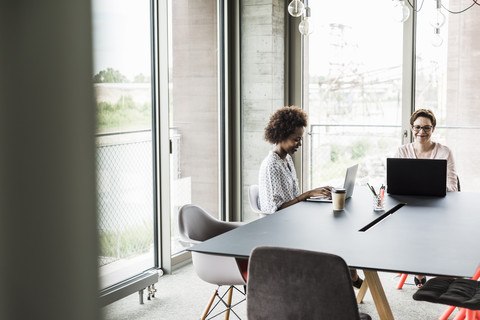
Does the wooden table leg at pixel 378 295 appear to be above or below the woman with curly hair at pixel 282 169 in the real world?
below

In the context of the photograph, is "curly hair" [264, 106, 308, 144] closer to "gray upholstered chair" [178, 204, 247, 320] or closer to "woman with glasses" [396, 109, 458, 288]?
"gray upholstered chair" [178, 204, 247, 320]

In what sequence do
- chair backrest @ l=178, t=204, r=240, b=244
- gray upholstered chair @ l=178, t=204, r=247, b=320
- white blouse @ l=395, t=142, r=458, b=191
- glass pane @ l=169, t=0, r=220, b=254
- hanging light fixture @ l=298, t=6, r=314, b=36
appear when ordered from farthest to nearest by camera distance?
glass pane @ l=169, t=0, r=220, b=254 < white blouse @ l=395, t=142, r=458, b=191 < hanging light fixture @ l=298, t=6, r=314, b=36 < chair backrest @ l=178, t=204, r=240, b=244 < gray upholstered chair @ l=178, t=204, r=247, b=320

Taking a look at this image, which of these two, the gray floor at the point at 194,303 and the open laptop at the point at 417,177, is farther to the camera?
the open laptop at the point at 417,177

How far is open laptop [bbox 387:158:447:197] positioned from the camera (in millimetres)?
4145

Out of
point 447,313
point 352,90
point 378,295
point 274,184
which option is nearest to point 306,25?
point 274,184

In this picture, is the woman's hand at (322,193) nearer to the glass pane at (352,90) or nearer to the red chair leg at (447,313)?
the red chair leg at (447,313)

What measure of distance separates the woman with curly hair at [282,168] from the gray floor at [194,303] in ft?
2.91

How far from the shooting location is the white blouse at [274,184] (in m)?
3.93

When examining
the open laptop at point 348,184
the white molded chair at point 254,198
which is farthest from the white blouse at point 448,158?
the white molded chair at point 254,198

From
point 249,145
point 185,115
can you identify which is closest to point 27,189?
point 185,115

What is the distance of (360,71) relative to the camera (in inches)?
242

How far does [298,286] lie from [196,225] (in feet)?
5.02

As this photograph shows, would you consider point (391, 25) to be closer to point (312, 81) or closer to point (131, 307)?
point (312, 81)

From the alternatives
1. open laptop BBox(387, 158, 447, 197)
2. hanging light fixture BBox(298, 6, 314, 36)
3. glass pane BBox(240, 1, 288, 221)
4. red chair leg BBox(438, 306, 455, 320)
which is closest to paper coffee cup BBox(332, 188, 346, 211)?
open laptop BBox(387, 158, 447, 197)
